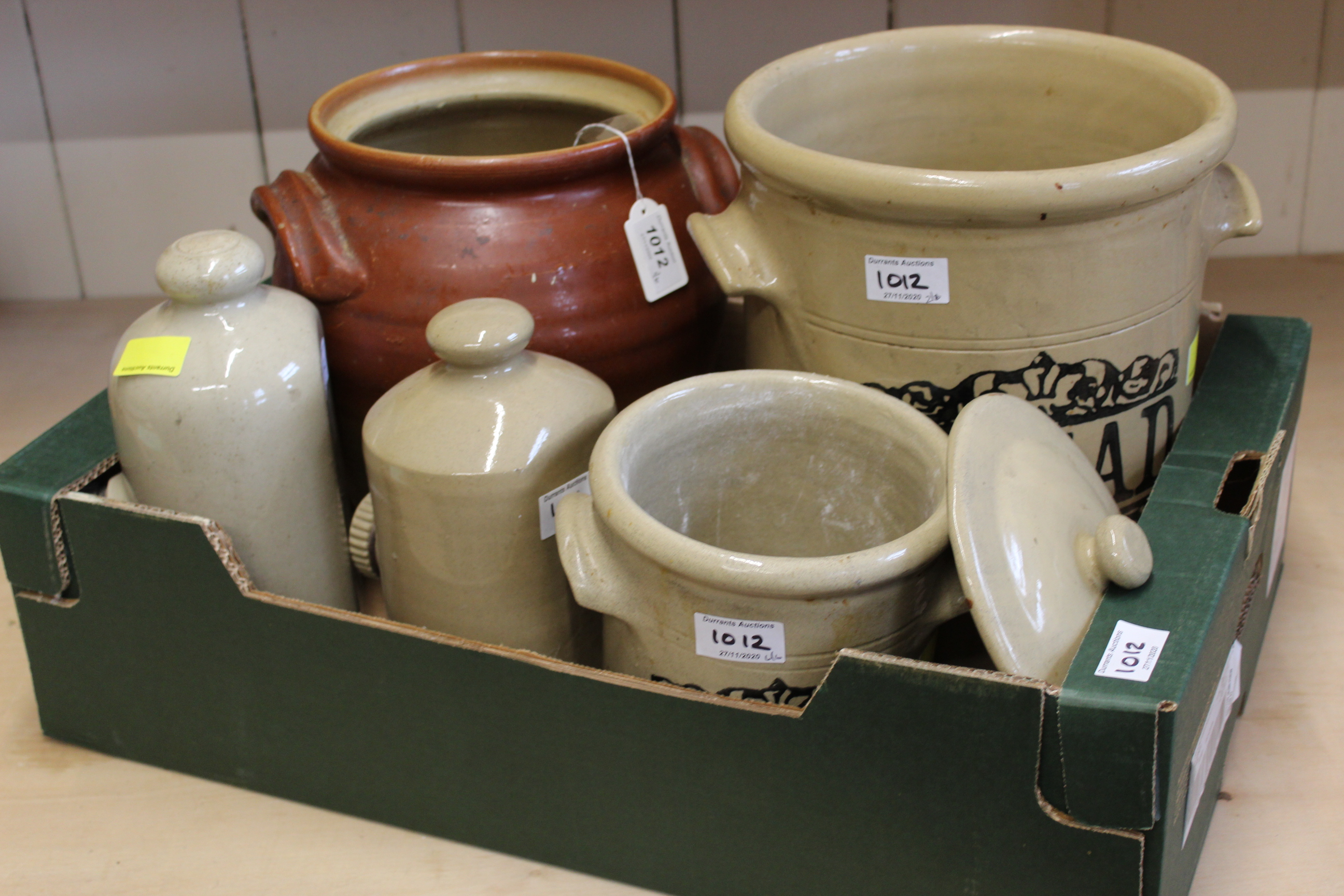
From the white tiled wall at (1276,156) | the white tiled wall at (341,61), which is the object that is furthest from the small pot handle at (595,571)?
the white tiled wall at (1276,156)

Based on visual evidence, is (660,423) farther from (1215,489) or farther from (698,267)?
(1215,489)

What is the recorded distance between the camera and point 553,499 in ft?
2.32

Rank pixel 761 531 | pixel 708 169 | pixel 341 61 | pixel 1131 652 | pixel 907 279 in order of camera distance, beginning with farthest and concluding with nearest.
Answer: pixel 341 61 → pixel 708 169 → pixel 761 531 → pixel 907 279 → pixel 1131 652

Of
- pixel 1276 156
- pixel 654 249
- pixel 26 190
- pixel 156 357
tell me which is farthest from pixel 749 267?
pixel 26 190

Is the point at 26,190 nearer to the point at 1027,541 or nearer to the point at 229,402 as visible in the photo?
the point at 229,402

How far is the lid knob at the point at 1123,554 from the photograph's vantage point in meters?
0.60

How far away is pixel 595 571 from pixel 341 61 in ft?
2.59

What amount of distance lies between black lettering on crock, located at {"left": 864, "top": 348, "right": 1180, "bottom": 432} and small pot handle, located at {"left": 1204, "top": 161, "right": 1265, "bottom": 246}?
0.28 ft

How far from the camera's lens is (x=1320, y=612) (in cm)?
88

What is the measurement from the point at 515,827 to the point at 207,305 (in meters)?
0.34

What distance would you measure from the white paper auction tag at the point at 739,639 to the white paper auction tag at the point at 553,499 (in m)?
0.13

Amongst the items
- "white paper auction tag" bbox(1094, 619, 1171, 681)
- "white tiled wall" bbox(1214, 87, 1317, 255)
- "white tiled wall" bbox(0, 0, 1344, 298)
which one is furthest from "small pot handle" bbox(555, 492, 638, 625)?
"white tiled wall" bbox(1214, 87, 1317, 255)

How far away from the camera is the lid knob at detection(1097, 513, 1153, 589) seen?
0.60m

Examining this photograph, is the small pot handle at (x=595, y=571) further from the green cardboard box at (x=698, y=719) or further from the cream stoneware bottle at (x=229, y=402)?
the cream stoneware bottle at (x=229, y=402)
